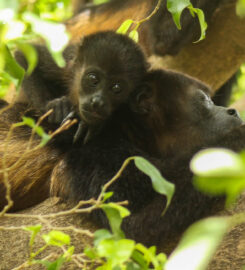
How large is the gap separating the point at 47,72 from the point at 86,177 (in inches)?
37.6

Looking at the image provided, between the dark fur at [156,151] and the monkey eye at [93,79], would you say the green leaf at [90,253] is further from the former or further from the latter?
the monkey eye at [93,79]

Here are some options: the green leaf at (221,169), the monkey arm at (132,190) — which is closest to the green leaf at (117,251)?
the green leaf at (221,169)

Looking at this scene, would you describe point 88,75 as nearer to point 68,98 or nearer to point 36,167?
point 68,98

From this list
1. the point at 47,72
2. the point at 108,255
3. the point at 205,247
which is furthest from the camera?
the point at 47,72

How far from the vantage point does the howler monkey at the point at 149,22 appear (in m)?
4.61

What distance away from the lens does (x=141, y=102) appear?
296cm

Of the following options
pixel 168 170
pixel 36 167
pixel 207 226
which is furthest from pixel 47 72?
pixel 207 226

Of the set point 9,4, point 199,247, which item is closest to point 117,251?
point 199,247

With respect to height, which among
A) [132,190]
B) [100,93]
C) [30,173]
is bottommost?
[30,173]

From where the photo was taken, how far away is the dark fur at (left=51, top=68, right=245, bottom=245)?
2559 mm

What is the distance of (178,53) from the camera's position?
479 cm

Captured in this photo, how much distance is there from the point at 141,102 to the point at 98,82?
0.29 metres

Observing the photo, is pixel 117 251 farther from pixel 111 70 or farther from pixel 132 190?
pixel 111 70

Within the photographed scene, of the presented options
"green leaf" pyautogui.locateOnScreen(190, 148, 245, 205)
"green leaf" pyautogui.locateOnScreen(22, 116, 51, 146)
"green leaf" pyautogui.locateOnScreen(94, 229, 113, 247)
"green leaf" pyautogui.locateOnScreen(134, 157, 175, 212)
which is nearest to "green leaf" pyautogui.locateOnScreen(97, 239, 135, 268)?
"green leaf" pyautogui.locateOnScreen(94, 229, 113, 247)
